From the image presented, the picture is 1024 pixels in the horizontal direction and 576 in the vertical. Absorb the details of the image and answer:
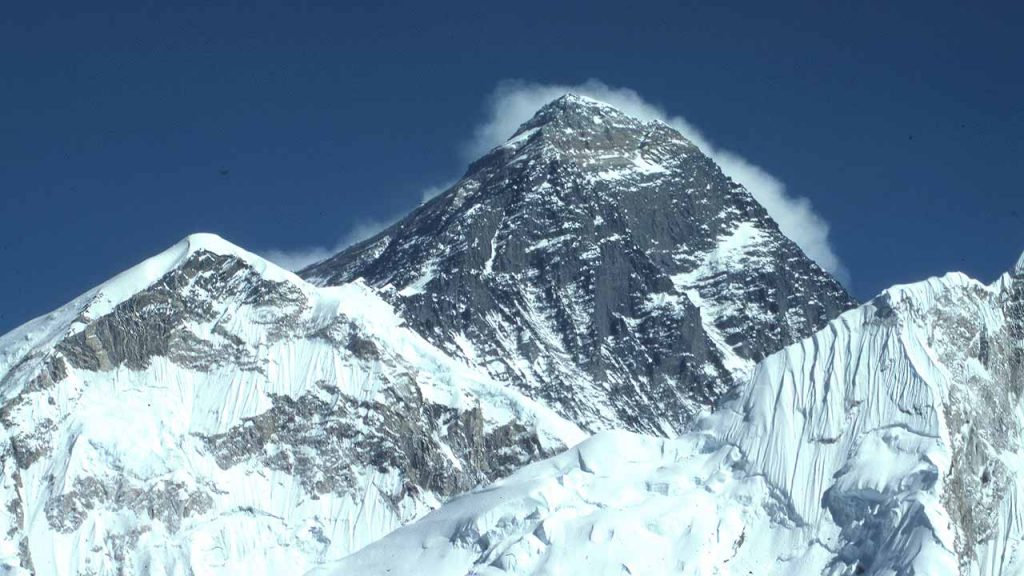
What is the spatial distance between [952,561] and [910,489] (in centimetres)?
817

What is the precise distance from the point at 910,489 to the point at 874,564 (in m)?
6.66

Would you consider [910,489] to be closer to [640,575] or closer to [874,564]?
[874,564]

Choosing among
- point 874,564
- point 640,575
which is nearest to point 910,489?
point 874,564

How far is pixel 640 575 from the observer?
7869 inches

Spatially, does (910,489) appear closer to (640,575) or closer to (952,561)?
(952,561)

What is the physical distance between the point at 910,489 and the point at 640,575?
21980 mm

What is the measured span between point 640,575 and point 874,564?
59.3 feet

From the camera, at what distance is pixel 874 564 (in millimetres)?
197375

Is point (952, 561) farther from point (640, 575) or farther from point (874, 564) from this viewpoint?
point (640, 575)

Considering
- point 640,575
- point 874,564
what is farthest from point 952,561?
point 640,575

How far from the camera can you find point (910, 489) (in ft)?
654
